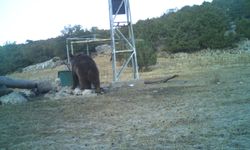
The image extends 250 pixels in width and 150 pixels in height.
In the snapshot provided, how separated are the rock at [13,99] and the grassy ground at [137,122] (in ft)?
2.33

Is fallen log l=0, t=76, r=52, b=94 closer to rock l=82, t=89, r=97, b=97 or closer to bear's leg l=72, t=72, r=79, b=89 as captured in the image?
bear's leg l=72, t=72, r=79, b=89

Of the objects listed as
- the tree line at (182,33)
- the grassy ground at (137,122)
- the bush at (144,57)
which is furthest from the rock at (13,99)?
the tree line at (182,33)

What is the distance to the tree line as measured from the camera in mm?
39062

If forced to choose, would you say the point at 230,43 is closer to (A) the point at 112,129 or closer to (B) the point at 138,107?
(B) the point at 138,107

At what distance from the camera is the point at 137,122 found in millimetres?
7961

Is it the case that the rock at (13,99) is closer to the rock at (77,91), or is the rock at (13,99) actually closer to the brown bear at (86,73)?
the rock at (77,91)

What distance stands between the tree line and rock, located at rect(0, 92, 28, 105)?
2195 centimetres

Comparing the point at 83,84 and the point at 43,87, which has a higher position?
the point at 83,84

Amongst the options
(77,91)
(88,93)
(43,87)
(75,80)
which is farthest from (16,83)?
(88,93)

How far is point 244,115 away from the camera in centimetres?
772

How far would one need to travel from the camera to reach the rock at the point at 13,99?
12966 millimetres

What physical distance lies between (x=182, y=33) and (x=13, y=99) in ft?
104

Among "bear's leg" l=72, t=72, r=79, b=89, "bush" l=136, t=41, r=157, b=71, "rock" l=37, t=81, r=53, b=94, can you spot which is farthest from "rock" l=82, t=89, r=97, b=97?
"bush" l=136, t=41, r=157, b=71

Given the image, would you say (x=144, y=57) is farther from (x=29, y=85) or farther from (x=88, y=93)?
(x=88, y=93)
